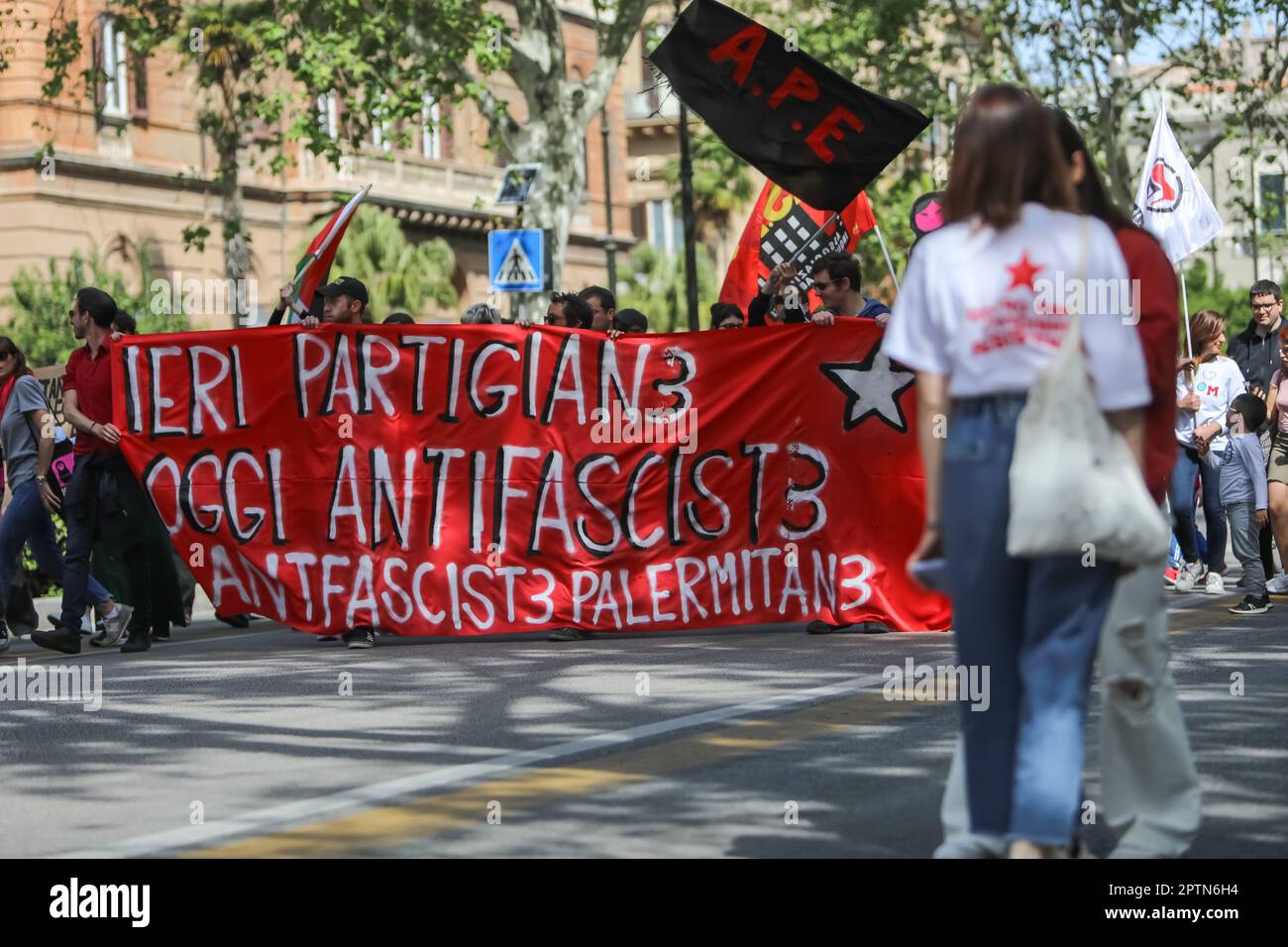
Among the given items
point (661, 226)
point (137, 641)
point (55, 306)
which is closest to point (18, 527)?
point (137, 641)

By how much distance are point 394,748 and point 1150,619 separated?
3.25m

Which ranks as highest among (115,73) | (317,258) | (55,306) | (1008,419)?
(115,73)

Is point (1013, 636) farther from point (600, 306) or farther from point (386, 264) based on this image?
point (386, 264)

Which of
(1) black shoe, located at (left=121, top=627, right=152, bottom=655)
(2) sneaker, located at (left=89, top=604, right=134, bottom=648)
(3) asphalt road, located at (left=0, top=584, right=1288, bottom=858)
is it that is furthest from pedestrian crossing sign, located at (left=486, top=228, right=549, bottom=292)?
(3) asphalt road, located at (left=0, top=584, right=1288, bottom=858)

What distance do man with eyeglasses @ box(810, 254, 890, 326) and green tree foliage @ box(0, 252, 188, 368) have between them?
24.2m

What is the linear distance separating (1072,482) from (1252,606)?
8.33 m

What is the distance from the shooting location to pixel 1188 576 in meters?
14.5

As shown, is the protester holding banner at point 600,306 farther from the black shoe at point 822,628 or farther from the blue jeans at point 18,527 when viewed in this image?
the blue jeans at point 18,527

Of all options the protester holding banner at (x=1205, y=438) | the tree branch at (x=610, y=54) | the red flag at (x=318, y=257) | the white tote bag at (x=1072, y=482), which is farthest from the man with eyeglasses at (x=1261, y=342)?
the tree branch at (x=610, y=54)

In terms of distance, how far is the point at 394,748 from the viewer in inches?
311

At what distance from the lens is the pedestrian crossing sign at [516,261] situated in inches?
787

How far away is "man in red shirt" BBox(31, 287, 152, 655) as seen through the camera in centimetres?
1228
